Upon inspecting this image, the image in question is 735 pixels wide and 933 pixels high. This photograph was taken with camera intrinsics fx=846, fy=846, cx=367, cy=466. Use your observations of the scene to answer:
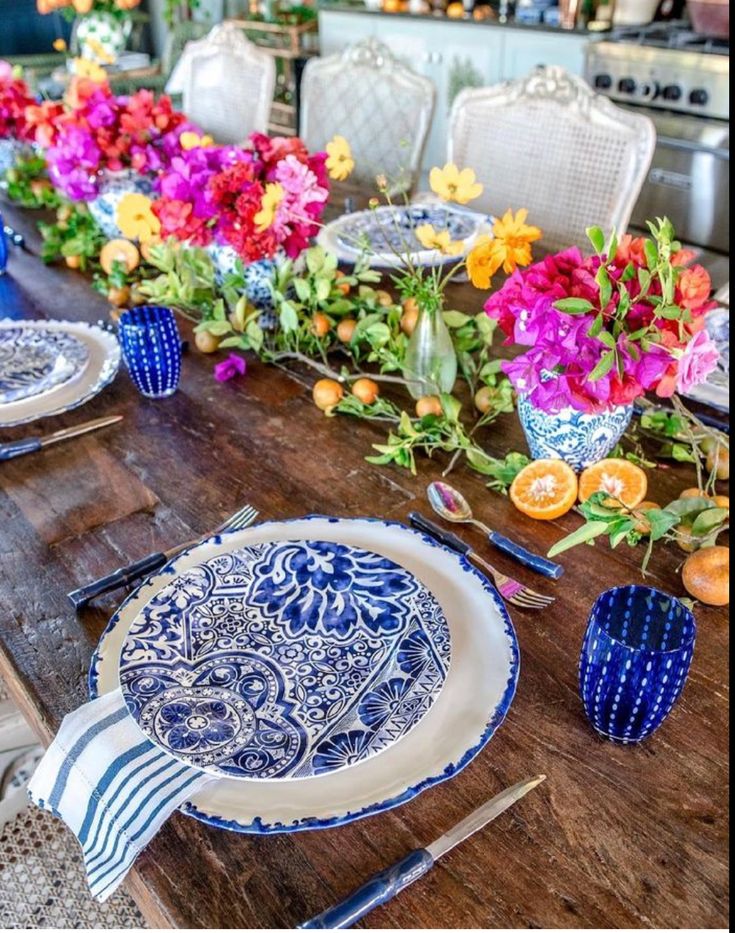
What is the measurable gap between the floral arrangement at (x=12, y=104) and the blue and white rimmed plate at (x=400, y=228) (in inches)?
31.9

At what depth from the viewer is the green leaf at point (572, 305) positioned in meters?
0.74

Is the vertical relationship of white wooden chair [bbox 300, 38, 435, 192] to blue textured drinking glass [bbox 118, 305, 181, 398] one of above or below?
above

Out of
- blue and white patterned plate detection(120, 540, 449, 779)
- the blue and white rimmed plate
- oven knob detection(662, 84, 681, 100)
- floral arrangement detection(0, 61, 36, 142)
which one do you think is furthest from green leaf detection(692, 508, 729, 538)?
oven knob detection(662, 84, 681, 100)

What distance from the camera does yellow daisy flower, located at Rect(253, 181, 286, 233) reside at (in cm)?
111

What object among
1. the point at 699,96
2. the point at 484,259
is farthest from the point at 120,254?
the point at 699,96

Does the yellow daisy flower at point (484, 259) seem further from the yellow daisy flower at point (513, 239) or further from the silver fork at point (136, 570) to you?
the silver fork at point (136, 570)

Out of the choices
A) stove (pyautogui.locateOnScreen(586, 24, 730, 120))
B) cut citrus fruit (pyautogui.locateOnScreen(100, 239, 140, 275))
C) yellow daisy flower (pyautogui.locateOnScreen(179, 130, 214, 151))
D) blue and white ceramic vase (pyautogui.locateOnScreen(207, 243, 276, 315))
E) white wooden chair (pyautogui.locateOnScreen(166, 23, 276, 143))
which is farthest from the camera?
stove (pyautogui.locateOnScreen(586, 24, 730, 120))

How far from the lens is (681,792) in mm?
590

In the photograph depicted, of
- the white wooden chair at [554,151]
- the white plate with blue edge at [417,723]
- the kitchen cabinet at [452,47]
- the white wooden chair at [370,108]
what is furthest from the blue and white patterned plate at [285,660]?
the kitchen cabinet at [452,47]

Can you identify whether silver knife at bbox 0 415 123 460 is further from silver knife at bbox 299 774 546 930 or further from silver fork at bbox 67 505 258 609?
silver knife at bbox 299 774 546 930

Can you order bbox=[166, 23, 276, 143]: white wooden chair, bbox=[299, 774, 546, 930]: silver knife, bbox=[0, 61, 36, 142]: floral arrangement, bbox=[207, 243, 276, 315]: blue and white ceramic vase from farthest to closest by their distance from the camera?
bbox=[166, 23, 276, 143]: white wooden chair, bbox=[0, 61, 36, 142]: floral arrangement, bbox=[207, 243, 276, 315]: blue and white ceramic vase, bbox=[299, 774, 546, 930]: silver knife

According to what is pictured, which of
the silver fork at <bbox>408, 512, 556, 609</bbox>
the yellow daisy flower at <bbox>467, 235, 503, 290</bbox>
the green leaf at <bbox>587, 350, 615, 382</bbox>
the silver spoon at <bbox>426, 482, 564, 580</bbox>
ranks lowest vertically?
the silver fork at <bbox>408, 512, 556, 609</bbox>

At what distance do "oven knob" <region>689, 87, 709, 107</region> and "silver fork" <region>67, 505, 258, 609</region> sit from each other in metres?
2.31

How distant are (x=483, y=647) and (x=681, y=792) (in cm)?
18
